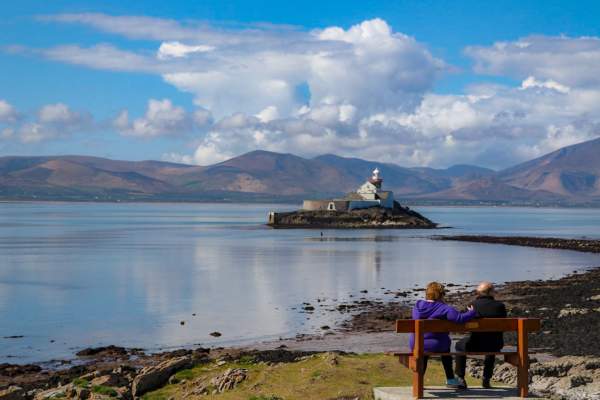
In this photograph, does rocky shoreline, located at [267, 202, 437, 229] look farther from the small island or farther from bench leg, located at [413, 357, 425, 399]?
bench leg, located at [413, 357, 425, 399]

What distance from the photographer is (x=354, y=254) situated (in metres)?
70.2

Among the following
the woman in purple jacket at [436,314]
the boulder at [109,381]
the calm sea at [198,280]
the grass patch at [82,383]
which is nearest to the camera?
the woman in purple jacket at [436,314]

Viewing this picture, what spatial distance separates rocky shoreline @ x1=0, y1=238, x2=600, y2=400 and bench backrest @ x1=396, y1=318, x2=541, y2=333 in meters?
2.47

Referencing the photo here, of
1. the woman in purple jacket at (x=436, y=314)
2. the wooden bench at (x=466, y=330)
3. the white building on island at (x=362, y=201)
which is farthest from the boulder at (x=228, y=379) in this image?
the white building on island at (x=362, y=201)

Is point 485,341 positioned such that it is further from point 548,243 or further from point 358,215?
point 358,215

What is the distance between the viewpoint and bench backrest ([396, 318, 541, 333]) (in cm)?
1020

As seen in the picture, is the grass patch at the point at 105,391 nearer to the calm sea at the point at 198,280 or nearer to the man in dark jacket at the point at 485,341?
the man in dark jacket at the point at 485,341

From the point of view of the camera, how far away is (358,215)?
433 ft

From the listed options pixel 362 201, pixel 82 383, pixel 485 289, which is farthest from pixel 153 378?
pixel 362 201

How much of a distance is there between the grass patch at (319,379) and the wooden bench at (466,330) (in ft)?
5.61

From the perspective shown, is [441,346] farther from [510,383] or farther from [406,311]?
[406,311]

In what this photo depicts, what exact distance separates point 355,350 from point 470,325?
12155 mm

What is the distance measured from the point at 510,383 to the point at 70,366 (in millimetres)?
12587

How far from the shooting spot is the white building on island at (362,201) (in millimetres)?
135000
